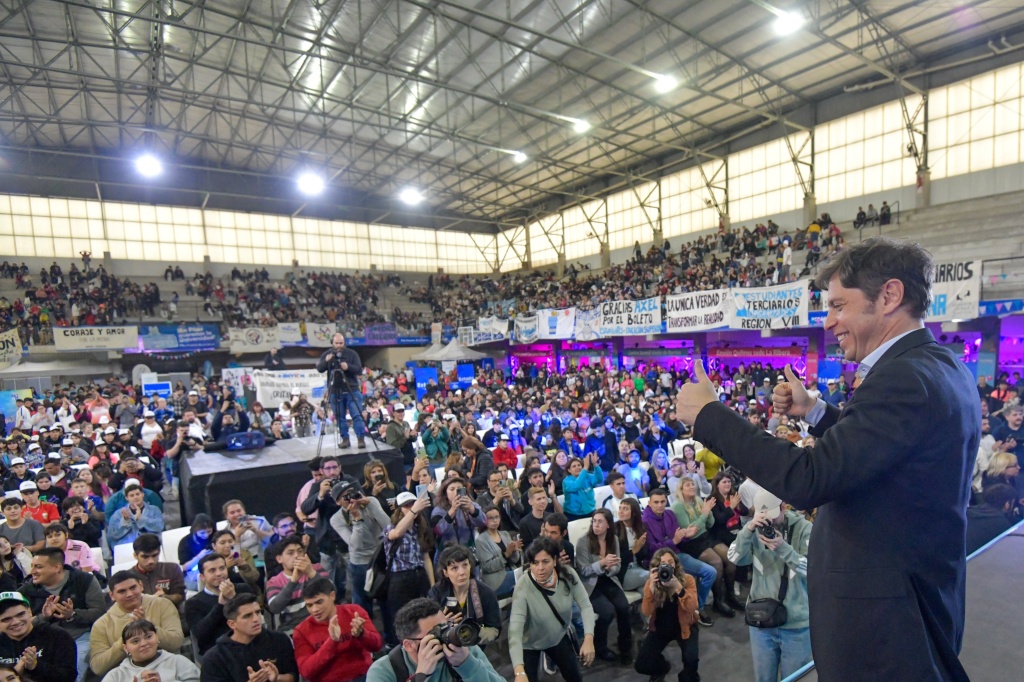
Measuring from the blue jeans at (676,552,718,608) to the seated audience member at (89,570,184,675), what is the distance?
4053mm

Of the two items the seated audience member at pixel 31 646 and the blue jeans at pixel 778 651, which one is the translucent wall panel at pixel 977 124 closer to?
the blue jeans at pixel 778 651

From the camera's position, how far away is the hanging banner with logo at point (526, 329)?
61.1ft

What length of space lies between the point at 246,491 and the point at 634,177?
23.2 metres

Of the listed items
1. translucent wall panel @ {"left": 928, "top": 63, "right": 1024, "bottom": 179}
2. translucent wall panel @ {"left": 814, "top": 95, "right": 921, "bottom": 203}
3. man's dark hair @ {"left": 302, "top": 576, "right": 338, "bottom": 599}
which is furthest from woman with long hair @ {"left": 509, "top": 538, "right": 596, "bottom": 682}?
translucent wall panel @ {"left": 814, "top": 95, "right": 921, "bottom": 203}

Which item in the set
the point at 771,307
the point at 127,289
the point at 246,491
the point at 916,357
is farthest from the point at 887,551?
the point at 127,289

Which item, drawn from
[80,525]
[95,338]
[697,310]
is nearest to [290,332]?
[95,338]

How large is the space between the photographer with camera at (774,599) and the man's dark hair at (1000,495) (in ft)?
9.83

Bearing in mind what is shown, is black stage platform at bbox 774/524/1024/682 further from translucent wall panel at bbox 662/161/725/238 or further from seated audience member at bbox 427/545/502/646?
translucent wall panel at bbox 662/161/725/238

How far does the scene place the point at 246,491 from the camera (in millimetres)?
6113

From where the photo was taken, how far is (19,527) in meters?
4.76

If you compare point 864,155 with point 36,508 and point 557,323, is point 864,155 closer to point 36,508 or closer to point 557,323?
point 557,323

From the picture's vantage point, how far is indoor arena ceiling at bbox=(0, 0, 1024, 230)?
13.5 meters

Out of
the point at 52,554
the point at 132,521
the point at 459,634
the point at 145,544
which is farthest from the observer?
the point at 132,521

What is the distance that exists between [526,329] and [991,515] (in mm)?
15052
